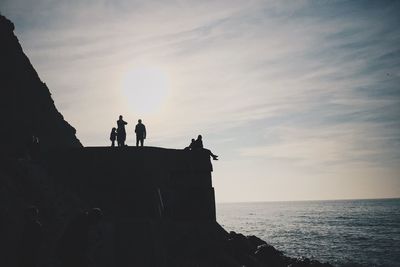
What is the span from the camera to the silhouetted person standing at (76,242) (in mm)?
5402

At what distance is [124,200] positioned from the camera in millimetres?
12594

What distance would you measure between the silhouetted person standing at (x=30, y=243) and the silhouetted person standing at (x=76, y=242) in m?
0.70

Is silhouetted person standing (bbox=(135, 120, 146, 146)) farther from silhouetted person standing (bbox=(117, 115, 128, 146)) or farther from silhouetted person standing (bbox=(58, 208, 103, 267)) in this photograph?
silhouetted person standing (bbox=(58, 208, 103, 267))

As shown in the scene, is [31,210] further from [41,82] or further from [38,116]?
[41,82]

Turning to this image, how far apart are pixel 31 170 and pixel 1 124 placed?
880 centimetres

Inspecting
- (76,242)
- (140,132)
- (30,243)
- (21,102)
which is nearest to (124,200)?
(140,132)

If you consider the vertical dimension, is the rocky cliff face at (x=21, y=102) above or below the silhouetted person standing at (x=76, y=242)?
above

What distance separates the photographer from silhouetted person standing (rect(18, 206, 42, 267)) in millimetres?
5742

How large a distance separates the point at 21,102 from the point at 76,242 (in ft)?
61.8

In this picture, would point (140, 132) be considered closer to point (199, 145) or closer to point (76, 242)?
point (199, 145)

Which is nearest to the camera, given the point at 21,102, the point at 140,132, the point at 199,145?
the point at 199,145

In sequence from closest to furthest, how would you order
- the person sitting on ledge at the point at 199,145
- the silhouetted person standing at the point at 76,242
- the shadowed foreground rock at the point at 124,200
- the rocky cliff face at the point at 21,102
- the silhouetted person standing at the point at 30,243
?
the silhouetted person standing at the point at 76,242 → the silhouetted person standing at the point at 30,243 → the shadowed foreground rock at the point at 124,200 → the person sitting on ledge at the point at 199,145 → the rocky cliff face at the point at 21,102

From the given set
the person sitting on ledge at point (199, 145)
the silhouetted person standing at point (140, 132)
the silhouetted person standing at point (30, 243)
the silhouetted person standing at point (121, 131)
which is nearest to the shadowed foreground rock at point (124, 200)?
the person sitting on ledge at point (199, 145)

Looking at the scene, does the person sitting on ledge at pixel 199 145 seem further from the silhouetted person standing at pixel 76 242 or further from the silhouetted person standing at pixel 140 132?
the silhouetted person standing at pixel 76 242
